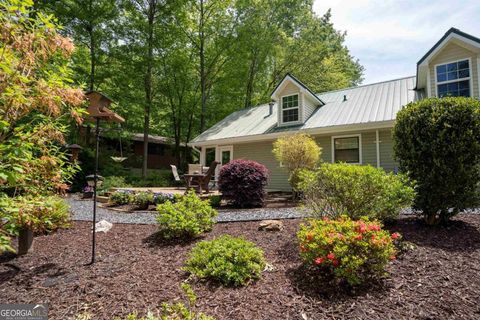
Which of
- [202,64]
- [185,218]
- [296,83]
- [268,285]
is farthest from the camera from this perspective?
[202,64]

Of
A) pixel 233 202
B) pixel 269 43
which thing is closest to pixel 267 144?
pixel 233 202

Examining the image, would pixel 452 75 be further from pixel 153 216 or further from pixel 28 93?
pixel 28 93

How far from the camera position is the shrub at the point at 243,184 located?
289 inches

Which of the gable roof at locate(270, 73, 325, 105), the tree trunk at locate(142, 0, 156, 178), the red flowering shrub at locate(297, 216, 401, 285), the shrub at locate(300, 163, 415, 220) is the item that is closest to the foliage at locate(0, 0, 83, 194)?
the red flowering shrub at locate(297, 216, 401, 285)

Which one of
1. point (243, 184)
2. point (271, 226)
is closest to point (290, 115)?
point (243, 184)

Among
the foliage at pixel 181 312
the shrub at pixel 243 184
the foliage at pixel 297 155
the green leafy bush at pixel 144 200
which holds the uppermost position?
the foliage at pixel 297 155

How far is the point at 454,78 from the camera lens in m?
8.59

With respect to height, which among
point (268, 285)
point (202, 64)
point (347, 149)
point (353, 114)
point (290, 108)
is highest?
point (202, 64)

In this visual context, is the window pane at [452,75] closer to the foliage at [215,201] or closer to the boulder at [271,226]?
the boulder at [271,226]

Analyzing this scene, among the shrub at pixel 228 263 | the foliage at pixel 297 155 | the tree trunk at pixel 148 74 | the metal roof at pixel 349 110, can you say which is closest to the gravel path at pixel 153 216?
the shrub at pixel 228 263

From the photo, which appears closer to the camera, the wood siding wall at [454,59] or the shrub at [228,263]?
the shrub at [228,263]

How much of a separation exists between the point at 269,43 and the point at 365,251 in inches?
766

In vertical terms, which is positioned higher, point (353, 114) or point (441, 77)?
point (441, 77)

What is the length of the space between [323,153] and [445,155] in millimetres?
6798
